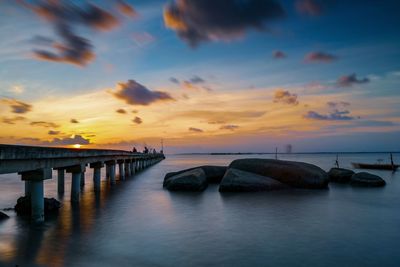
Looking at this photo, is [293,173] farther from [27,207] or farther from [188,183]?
[27,207]

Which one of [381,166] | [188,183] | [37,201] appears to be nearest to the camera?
[37,201]

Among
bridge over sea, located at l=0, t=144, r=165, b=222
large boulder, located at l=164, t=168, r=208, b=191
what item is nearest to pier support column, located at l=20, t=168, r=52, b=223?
bridge over sea, located at l=0, t=144, r=165, b=222

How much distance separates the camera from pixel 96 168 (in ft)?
96.1

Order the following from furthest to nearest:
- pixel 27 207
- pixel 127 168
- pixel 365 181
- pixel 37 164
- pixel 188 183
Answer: pixel 127 168 < pixel 365 181 < pixel 188 183 < pixel 27 207 < pixel 37 164

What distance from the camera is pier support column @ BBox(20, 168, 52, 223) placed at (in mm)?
15398

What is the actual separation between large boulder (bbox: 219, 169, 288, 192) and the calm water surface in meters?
3.23

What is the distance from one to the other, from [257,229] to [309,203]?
8.17 m

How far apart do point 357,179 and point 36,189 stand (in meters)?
29.5

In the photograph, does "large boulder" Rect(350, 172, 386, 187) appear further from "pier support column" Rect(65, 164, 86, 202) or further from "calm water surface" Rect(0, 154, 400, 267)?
"pier support column" Rect(65, 164, 86, 202)

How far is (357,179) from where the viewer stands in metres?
33.7

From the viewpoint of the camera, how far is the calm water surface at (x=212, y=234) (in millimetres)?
10828

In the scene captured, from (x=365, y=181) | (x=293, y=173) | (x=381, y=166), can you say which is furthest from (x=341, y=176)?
(x=381, y=166)

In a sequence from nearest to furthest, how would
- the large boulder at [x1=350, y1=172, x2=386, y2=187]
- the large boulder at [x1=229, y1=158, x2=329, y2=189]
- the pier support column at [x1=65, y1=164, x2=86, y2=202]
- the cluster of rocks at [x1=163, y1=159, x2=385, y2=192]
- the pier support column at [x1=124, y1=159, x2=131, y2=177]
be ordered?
1. the pier support column at [x1=65, y1=164, x2=86, y2=202]
2. the cluster of rocks at [x1=163, y1=159, x2=385, y2=192]
3. the large boulder at [x1=229, y1=158, x2=329, y2=189]
4. the large boulder at [x1=350, y1=172, x2=386, y2=187]
5. the pier support column at [x1=124, y1=159, x2=131, y2=177]

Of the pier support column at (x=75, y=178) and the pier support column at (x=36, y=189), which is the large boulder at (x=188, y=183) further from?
the pier support column at (x=36, y=189)
